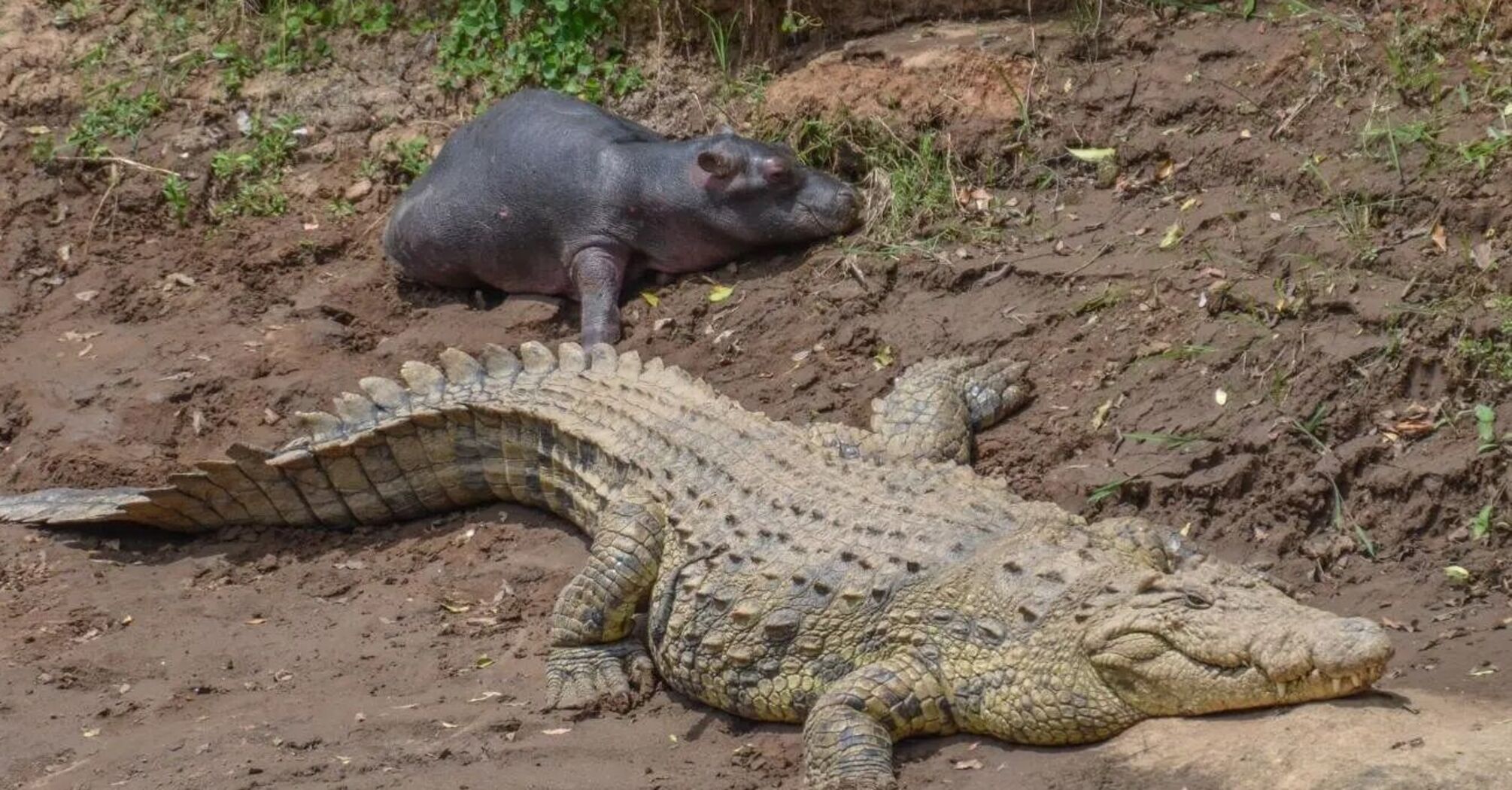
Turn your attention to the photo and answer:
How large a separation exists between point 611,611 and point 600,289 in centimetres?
265

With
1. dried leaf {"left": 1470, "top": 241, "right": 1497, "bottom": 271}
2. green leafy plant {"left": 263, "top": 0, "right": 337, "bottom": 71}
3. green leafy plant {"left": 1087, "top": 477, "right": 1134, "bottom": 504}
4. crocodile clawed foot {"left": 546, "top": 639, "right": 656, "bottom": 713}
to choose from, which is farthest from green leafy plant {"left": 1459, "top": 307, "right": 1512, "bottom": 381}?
green leafy plant {"left": 263, "top": 0, "right": 337, "bottom": 71}

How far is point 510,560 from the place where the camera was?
674 centimetres

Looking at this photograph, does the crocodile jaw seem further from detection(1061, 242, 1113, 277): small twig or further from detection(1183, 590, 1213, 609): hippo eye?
detection(1061, 242, 1113, 277): small twig

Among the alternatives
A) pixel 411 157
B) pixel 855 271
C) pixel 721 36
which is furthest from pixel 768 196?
pixel 411 157

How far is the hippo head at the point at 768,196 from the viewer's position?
819cm

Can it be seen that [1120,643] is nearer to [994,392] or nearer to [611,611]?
[611,611]

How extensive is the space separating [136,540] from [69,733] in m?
1.60

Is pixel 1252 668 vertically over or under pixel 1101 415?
over

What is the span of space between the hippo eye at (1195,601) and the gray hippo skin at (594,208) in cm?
368

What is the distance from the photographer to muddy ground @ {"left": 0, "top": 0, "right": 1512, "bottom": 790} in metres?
5.31

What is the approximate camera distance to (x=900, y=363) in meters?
7.15

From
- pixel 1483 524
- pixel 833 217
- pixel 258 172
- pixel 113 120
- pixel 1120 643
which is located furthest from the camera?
pixel 113 120

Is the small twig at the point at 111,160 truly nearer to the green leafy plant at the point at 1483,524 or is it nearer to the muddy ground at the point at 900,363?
the muddy ground at the point at 900,363

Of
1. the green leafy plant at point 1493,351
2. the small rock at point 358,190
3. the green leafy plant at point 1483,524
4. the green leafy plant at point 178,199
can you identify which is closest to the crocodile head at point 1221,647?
the green leafy plant at point 1483,524
